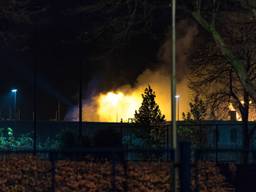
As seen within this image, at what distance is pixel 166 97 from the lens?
7894cm

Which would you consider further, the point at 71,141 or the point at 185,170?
the point at 71,141

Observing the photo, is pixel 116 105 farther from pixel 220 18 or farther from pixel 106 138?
pixel 220 18

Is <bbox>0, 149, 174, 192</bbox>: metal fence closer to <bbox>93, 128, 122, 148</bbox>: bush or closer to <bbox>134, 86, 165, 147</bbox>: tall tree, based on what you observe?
<bbox>93, 128, 122, 148</bbox>: bush

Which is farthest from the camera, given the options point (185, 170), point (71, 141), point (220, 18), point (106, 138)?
point (71, 141)

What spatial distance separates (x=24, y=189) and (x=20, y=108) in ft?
302

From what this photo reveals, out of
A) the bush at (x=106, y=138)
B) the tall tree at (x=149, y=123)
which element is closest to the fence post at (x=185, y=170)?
the bush at (x=106, y=138)

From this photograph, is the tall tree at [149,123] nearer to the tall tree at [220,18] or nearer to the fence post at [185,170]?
the tall tree at [220,18]

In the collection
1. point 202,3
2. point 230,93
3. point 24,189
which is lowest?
point 24,189

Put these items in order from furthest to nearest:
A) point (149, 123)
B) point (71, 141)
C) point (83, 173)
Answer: point (149, 123), point (71, 141), point (83, 173)

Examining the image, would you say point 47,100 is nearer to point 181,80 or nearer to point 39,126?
point 181,80

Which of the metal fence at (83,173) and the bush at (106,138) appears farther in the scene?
the bush at (106,138)

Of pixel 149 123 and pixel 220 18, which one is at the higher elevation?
pixel 220 18

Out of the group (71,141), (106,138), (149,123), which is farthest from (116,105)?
(106,138)

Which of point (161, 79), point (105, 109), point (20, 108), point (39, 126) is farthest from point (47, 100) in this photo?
point (39, 126)
